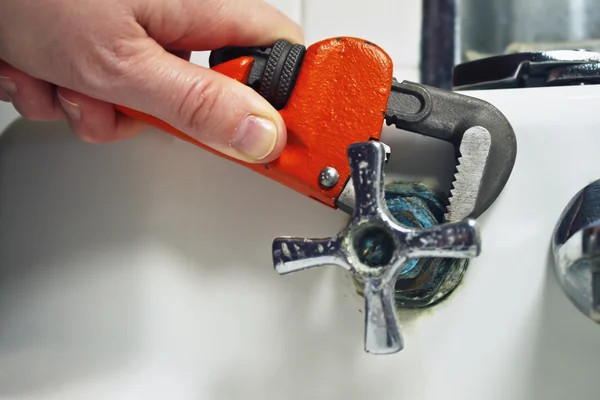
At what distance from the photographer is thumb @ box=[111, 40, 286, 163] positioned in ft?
1.10

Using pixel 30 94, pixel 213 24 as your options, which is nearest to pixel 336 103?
pixel 213 24

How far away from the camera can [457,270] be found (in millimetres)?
371

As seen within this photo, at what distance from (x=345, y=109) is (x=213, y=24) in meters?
0.12

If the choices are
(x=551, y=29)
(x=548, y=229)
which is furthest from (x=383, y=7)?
(x=548, y=229)

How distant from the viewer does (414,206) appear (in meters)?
0.38

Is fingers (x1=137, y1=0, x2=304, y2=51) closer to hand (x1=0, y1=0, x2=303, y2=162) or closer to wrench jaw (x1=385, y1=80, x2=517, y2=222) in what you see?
hand (x1=0, y1=0, x2=303, y2=162)

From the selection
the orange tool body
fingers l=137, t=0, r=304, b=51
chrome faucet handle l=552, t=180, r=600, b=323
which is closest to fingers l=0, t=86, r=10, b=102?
fingers l=137, t=0, r=304, b=51

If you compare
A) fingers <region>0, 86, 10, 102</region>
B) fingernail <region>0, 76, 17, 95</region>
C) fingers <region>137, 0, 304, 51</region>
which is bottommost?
fingers <region>0, 86, 10, 102</region>

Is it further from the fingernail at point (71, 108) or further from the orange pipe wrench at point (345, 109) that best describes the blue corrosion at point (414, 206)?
the fingernail at point (71, 108)

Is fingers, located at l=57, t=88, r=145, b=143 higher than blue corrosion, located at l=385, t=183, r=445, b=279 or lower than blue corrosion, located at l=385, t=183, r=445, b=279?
higher

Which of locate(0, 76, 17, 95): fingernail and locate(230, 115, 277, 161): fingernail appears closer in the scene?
locate(230, 115, 277, 161): fingernail

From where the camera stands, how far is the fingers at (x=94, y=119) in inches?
16.1

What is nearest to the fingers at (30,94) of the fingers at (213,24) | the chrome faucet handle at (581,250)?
the fingers at (213,24)

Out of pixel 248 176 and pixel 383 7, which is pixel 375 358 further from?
pixel 383 7
